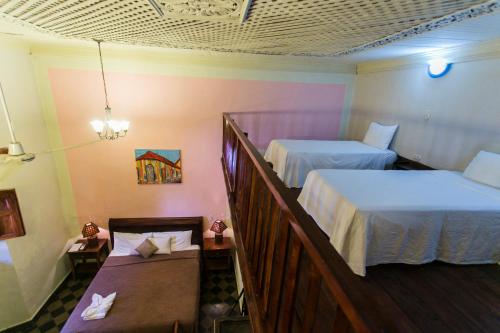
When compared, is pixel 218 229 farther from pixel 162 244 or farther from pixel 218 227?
pixel 162 244

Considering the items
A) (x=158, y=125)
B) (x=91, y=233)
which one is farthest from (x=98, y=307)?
(x=158, y=125)

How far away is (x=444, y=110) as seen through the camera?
9.11 feet

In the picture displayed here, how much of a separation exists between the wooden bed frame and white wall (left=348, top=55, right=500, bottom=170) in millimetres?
1360

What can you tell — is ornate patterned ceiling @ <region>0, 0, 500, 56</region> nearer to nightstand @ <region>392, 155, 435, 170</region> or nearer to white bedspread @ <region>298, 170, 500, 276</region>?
white bedspread @ <region>298, 170, 500, 276</region>

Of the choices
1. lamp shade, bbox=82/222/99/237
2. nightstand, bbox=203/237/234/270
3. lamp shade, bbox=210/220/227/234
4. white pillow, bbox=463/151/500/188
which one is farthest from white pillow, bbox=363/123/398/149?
lamp shade, bbox=82/222/99/237

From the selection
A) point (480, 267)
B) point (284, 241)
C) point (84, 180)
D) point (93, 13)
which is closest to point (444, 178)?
point (480, 267)

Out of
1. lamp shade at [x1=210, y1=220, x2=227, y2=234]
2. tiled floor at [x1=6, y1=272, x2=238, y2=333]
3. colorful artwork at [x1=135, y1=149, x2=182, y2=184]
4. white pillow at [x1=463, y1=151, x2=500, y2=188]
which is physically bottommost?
tiled floor at [x1=6, y1=272, x2=238, y2=333]

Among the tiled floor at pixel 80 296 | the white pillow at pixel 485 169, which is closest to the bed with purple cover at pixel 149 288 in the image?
the tiled floor at pixel 80 296

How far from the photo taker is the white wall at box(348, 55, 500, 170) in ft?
7.72

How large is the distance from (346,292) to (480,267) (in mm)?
2163

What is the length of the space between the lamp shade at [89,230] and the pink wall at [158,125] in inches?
10.9

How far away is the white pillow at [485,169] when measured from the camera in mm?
2061

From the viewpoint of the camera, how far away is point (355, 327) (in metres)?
0.49

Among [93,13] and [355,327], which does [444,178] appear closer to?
[355,327]
